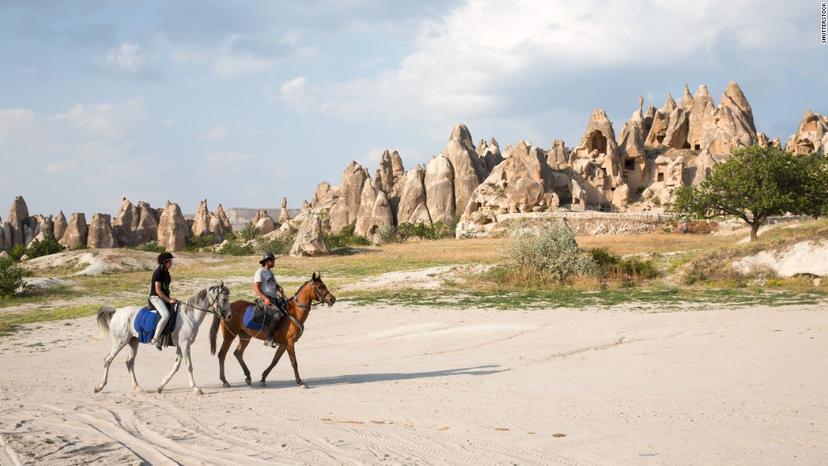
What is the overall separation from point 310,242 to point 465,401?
115ft

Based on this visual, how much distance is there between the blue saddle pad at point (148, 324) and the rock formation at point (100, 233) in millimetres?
72156

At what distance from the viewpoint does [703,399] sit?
7828mm

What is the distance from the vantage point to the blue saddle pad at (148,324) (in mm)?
8961

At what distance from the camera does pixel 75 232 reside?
75562mm

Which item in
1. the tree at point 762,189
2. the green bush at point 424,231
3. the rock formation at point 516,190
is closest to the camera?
the tree at point 762,189

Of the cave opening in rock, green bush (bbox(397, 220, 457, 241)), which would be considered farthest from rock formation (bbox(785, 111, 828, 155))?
green bush (bbox(397, 220, 457, 241))

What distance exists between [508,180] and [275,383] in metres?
51.7

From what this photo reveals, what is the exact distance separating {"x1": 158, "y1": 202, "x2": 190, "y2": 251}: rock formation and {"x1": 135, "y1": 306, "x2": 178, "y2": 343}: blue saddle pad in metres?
71.6

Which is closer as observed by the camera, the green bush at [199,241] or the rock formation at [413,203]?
the rock formation at [413,203]

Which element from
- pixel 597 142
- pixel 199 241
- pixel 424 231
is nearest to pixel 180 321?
pixel 424 231

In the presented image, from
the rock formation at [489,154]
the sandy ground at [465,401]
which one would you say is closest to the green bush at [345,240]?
the rock formation at [489,154]

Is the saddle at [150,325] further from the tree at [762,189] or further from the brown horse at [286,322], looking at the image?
the tree at [762,189]

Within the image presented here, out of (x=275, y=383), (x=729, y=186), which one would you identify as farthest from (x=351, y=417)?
(x=729, y=186)

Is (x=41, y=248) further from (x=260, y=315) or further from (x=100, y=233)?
(x=260, y=315)
